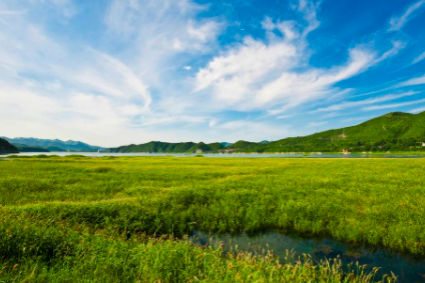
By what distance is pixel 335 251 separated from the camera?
39.7 feet

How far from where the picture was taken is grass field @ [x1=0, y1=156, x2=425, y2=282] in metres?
7.34

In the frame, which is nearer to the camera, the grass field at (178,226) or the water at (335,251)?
the grass field at (178,226)

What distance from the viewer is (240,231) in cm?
1541

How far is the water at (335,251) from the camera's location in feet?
33.2

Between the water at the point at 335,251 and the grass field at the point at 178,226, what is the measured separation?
0.91m

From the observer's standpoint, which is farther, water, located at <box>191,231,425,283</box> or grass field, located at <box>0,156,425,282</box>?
water, located at <box>191,231,425,283</box>

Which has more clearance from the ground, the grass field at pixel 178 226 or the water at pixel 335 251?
the grass field at pixel 178 226

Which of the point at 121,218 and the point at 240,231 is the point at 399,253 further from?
the point at 121,218

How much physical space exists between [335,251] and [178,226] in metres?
11.2

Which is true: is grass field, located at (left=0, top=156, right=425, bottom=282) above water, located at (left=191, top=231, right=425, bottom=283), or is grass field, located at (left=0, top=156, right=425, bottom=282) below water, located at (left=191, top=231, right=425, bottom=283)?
above

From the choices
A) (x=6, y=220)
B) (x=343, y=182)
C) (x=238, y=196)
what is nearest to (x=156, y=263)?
(x=6, y=220)

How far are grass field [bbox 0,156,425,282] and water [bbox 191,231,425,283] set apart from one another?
91 centimetres

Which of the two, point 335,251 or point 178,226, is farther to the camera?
point 178,226

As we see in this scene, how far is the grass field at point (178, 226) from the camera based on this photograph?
24.1ft
